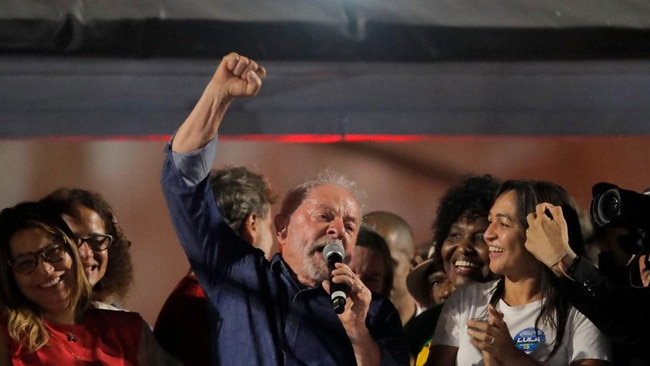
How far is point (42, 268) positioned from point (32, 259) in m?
0.04

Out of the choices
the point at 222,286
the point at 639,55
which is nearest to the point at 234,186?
the point at 222,286

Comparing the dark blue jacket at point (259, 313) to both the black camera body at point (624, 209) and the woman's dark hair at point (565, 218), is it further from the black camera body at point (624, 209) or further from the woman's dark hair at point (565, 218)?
the black camera body at point (624, 209)

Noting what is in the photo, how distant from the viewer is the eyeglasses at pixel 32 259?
3191 millimetres

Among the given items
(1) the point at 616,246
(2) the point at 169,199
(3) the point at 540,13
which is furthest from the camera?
(3) the point at 540,13

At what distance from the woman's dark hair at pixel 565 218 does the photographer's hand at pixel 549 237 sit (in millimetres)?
46

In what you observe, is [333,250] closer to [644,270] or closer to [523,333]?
[523,333]

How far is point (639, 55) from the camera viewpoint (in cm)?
386

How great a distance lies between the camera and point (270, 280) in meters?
3.32

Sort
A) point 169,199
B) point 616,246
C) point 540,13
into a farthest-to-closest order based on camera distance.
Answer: point 540,13 → point 616,246 → point 169,199

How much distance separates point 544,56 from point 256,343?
1409mm

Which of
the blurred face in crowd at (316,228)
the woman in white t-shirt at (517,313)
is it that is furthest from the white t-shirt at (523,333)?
the blurred face in crowd at (316,228)

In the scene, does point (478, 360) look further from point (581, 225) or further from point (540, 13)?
point (540, 13)

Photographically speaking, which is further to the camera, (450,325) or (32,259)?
(450,325)

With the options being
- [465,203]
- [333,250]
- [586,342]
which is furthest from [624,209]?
[333,250]
